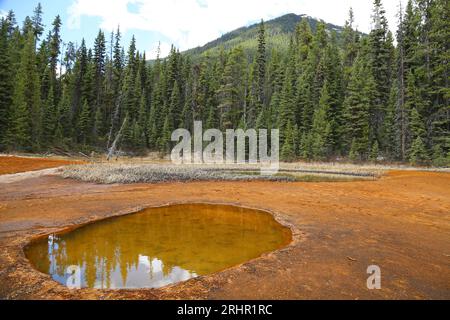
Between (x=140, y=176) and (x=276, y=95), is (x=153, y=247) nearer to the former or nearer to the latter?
(x=140, y=176)

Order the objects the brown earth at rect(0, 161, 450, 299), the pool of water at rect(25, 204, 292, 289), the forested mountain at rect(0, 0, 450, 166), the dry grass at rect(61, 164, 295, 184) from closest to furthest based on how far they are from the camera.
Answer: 1. the brown earth at rect(0, 161, 450, 299)
2. the pool of water at rect(25, 204, 292, 289)
3. the dry grass at rect(61, 164, 295, 184)
4. the forested mountain at rect(0, 0, 450, 166)

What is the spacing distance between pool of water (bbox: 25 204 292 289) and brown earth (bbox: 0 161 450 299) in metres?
0.51

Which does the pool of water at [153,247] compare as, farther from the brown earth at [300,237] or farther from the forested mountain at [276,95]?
the forested mountain at [276,95]

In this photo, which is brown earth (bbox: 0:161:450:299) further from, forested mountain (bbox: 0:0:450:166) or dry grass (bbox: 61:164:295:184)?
forested mountain (bbox: 0:0:450:166)

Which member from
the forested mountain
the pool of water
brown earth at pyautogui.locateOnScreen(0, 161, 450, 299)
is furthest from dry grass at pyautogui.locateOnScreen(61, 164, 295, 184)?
the forested mountain

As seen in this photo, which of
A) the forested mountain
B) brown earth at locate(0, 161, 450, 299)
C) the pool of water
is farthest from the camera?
the forested mountain

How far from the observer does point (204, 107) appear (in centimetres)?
6456

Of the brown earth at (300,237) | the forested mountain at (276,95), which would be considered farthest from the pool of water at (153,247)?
the forested mountain at (276,95)

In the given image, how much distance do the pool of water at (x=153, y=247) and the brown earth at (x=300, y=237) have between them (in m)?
0.51

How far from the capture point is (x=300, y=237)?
862cm

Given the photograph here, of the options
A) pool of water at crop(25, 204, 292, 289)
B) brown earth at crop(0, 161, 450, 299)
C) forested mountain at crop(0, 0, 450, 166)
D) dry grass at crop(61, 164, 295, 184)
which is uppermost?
forested mountain at crop(0, 0, 450, 166)

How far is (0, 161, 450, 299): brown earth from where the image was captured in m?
5.29

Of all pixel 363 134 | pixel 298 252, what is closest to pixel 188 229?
pixel 298 252
